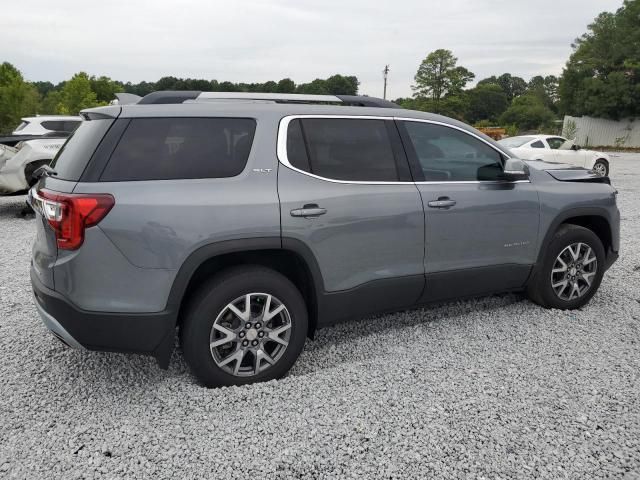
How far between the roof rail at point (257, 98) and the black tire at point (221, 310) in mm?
1169

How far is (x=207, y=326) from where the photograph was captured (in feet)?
9.64

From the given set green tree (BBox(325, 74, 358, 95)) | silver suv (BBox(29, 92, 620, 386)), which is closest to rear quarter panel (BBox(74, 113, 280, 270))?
silver suv (BBox(29, 92, 620, 386))

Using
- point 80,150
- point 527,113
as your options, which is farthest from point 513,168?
point 527,113

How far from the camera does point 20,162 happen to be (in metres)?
8.92

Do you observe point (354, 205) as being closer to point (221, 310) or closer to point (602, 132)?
point (221, 310)

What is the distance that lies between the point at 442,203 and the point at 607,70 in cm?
4466

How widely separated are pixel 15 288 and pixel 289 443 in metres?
3.94

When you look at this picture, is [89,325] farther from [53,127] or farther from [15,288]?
[53,127]

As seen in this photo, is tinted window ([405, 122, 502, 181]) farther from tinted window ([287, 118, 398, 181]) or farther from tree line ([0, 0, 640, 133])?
tree line ([0, 0, 640, 133])

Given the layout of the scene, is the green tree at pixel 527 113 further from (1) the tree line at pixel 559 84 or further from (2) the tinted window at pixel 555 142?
(2) the tinted window at pixel 555 142

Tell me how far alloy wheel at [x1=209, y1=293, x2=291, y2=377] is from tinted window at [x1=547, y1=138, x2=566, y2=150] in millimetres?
14397

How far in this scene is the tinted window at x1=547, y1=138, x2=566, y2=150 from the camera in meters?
15.3

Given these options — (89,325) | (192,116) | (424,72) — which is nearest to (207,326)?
(89,325)

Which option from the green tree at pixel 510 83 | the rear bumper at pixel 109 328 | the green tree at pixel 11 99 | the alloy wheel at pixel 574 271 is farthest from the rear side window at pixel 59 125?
the green tree at pixel 510 83
